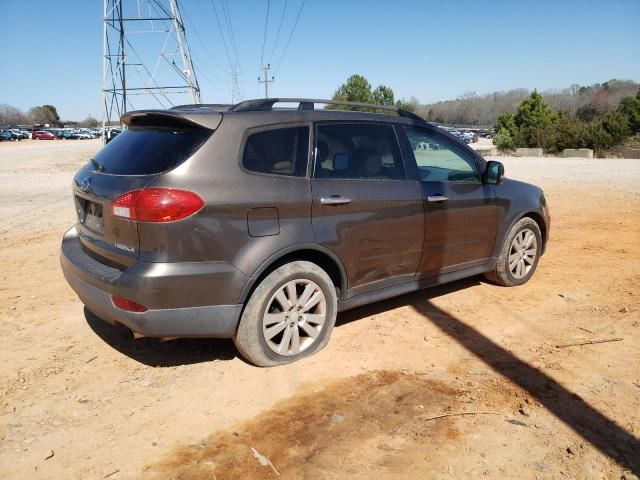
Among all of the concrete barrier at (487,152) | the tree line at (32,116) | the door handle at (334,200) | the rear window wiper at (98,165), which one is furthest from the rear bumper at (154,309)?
the tree line at (32,116)

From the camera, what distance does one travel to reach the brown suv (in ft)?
10.0

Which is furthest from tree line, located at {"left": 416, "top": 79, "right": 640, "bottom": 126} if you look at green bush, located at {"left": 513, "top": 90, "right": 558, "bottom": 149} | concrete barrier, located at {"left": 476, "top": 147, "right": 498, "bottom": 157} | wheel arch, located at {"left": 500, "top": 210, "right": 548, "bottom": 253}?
wheel arch, located at {"left": 500, "top": 210, "right": 548, "bottom": 253}

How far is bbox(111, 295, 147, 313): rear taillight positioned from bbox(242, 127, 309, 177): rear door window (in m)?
1.08

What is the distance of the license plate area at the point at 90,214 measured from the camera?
3352 mm

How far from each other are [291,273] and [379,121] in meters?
1.54

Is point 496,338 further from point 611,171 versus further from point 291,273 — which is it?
point 611,171

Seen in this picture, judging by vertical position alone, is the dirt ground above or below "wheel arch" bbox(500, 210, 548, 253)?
below

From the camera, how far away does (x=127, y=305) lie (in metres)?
3.11

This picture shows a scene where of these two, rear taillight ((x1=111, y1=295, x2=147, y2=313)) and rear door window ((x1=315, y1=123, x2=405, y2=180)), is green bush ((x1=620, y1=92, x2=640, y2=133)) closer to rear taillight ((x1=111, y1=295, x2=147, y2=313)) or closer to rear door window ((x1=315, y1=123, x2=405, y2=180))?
rear door window ((x1=315, y1=123, x2=405, y2=180))

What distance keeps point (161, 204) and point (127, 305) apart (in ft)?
2.18

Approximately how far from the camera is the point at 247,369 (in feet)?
11.7

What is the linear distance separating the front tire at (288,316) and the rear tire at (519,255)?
88.1 inches

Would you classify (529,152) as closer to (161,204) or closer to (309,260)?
(309,260)

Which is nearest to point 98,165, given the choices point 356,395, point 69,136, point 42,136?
point 356,395
